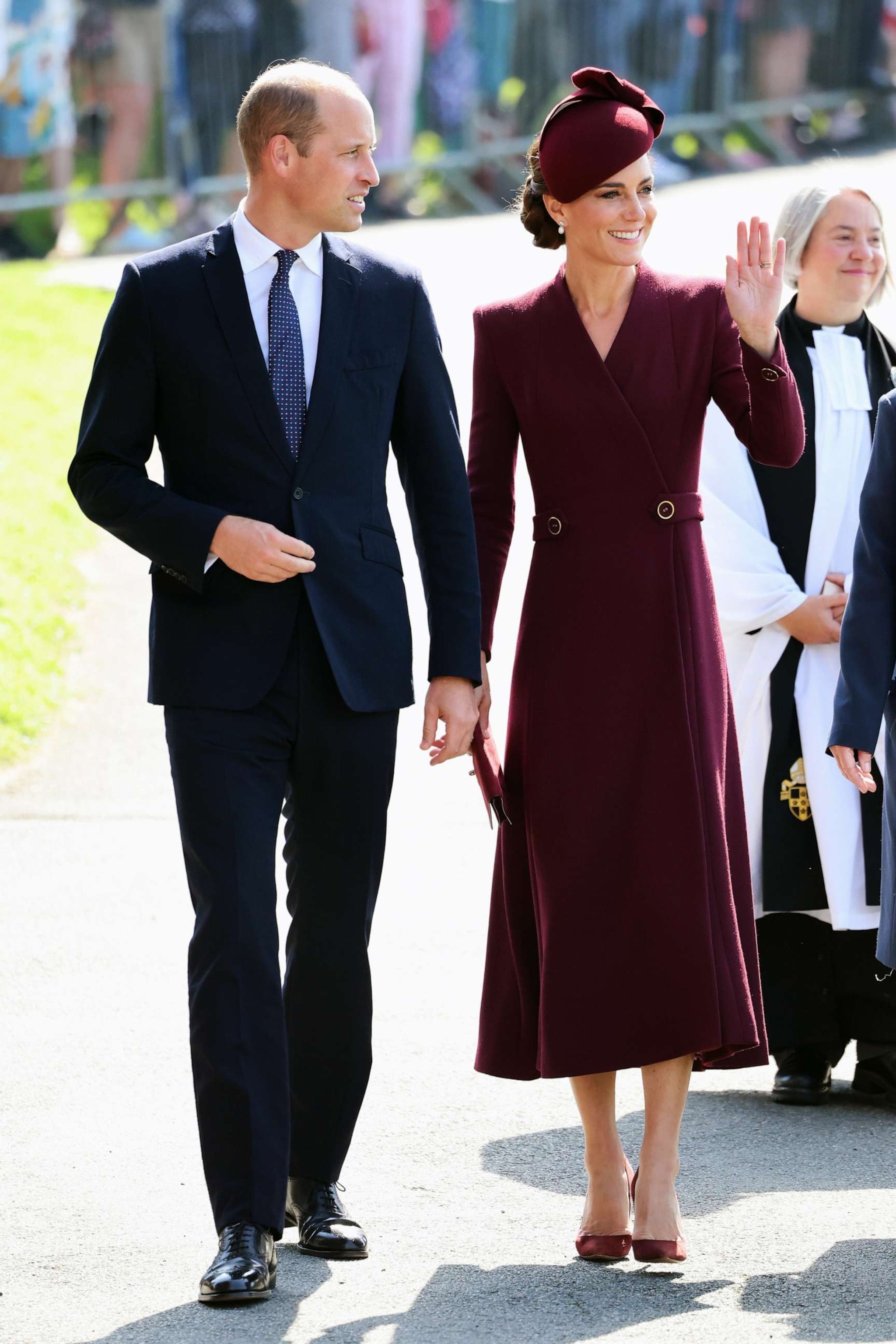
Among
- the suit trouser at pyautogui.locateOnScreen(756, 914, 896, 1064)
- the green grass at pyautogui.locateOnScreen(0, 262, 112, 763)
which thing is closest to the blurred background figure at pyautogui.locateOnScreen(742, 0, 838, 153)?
the green grass at pyautogui.locateOnScreen(0, 262, 112, 763)

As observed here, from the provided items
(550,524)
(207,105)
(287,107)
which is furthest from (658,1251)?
(207,105)

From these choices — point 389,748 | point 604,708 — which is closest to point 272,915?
point 389,748

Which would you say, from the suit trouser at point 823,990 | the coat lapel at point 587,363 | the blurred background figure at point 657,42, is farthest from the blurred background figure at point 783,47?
the coat lapel at point 587,363

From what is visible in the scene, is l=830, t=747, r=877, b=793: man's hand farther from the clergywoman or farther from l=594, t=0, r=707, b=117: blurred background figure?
l=594, t=0, r=707, b=117: blurred background figure

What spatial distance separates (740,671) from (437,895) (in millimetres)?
2098

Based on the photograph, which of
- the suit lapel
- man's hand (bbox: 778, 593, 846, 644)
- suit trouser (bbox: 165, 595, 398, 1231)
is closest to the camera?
suit trouser (bbox: 165, 595, 398, 1231)

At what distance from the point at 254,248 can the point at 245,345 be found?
22cm

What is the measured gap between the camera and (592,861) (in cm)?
448

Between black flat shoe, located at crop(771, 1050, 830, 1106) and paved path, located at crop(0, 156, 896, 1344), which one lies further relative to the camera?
black flat shoe, located at crop(771, 1050, 830, 1106)

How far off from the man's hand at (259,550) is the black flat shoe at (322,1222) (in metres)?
1.19

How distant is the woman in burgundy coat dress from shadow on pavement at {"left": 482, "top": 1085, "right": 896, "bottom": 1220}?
0.58 metres

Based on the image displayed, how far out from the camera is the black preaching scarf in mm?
5809

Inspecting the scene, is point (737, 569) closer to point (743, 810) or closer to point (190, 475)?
point (743, 810)

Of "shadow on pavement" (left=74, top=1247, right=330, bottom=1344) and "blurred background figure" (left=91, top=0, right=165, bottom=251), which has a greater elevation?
"blurred background figure" (left=91, top=0, right=165, bottom=251)
